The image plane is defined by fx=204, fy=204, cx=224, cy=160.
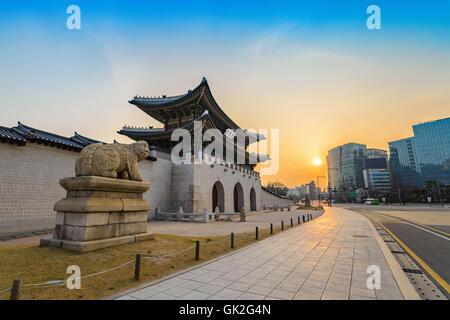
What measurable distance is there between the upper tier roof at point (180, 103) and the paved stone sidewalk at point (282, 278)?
68.5ft

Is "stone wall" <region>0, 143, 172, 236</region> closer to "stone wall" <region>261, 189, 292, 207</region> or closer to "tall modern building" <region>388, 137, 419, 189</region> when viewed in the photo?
"stone wall" <region>261, 189, 292, 207</region>

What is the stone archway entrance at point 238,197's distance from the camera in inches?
1254

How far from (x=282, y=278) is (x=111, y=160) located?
6822mm

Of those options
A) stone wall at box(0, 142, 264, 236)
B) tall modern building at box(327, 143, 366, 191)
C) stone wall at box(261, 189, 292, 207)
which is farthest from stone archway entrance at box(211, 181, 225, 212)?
tall modern building at box(327, 143, 366, 191)

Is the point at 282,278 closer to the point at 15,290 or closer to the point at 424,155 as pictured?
the point at 15,290

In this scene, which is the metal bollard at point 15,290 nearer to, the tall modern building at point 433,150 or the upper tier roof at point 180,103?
the upper tier roof at point 180,103

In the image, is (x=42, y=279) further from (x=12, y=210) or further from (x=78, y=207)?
(x=12, y=210)

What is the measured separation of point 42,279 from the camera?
14.6ft

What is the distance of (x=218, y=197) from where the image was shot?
26812 mm

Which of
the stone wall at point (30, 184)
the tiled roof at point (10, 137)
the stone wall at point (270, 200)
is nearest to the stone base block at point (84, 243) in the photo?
the stone wall at point (30, 184)

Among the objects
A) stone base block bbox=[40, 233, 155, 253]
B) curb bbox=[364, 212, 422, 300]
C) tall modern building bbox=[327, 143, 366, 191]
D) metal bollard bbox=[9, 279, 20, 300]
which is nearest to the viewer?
metal bollard bbox=[9, 279, 20, 300]

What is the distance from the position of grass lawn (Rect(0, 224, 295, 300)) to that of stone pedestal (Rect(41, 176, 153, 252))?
305 mm

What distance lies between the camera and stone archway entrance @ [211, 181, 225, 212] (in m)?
26.4
